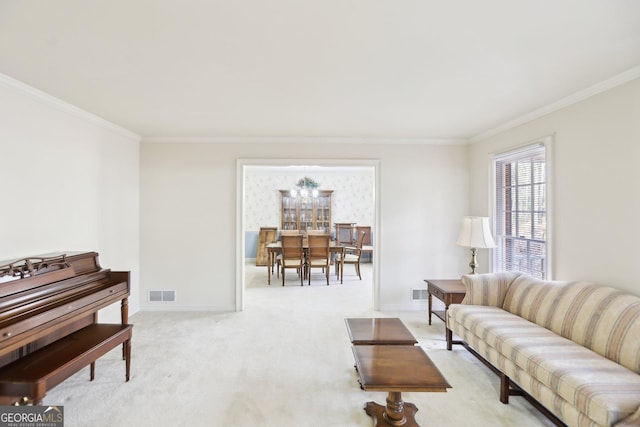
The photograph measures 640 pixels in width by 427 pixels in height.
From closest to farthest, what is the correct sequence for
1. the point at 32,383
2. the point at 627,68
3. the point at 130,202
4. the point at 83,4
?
1. the point at 83,4
2. the point at 32,383
3. the point at 627,68
4. the point at 130,202

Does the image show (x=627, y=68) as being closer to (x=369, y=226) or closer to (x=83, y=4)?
(x=83, y=4)

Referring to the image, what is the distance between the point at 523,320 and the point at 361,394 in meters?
1.48

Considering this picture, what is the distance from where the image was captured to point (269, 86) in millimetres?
2379

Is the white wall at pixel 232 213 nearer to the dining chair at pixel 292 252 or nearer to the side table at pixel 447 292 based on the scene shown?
the side table at pixel 447 292

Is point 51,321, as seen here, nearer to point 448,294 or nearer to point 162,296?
point 162,296

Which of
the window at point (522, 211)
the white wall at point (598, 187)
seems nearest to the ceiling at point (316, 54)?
the white wall at point (598, 187)

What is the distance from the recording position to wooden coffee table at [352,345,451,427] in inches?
66.4

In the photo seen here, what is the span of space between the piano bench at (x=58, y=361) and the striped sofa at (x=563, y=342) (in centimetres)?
288

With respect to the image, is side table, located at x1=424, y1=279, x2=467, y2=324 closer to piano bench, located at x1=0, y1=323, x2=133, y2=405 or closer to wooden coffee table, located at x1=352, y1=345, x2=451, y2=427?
wooden coffee table, located at x1=352, y1=345, x2=451, y2=427

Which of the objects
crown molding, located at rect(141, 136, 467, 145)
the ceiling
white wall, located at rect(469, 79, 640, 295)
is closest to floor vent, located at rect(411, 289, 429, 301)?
white wall, located at rect(469, 79, 640, 295)

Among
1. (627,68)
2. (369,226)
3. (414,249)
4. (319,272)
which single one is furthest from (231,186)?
(369,226)

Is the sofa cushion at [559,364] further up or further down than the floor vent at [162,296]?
further up

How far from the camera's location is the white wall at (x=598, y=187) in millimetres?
2129

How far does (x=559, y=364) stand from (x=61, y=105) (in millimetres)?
4355
